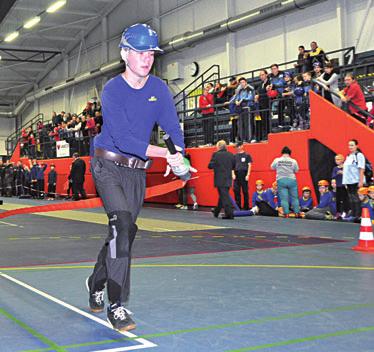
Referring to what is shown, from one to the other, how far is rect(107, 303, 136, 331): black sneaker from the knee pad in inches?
14.5

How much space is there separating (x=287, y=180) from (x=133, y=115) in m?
10.4

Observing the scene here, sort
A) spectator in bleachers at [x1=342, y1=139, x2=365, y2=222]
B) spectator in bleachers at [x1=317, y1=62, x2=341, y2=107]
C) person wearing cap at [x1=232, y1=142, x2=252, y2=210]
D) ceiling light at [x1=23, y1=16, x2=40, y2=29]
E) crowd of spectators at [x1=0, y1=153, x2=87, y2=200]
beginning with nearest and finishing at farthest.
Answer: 1. spectator in bleachers at [x1=342, y1=139, x2=365, y2=222]
2. spectator in bleachers at [x1=317, y1=62, x2=341, y2=107]
3. person wearing cap at [x1=232, y1=142, x2=252, y2=210]
4. crowd of spectators at [x1=0, y1=153, x2=87, y2=200]
5. ceiling light at [x1=23, y1=16, x2=40, y2=29]

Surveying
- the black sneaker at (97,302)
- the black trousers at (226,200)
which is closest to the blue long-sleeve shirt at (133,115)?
the black sneaker at (97,302)

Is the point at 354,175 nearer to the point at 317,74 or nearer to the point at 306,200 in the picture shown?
the point at 306,200

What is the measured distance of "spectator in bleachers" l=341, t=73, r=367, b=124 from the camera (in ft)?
43.4

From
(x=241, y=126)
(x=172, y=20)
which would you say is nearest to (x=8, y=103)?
(x=172, y=20)

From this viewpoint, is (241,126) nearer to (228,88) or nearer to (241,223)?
(228,88)

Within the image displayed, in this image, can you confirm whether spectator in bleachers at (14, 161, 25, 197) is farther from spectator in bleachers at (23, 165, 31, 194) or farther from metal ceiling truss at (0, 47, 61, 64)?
metal ceiling truss at (0, 47, 61, 64)

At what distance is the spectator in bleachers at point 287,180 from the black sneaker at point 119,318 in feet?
34.4

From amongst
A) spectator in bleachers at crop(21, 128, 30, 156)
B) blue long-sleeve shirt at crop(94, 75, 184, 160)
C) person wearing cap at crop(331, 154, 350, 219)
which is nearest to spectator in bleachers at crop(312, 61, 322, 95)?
person wearing cap at crop(331, 154, 350, 219)

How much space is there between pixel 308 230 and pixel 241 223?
6.85 feet

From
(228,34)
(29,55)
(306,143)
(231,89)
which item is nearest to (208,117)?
(231,89)

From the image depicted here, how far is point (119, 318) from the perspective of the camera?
3949 millimetres

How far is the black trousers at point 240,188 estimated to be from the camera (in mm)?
15852
